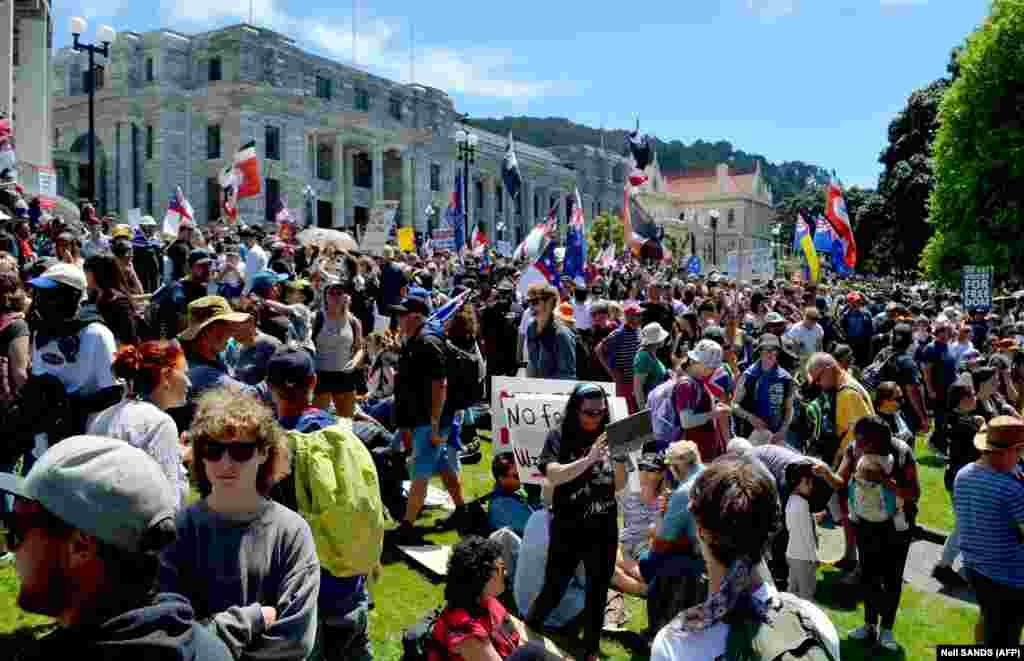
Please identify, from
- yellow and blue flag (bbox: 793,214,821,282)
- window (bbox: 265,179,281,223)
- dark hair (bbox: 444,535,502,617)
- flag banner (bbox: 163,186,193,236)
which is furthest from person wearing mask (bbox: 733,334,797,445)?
window (bbox: 265,179,281,223)

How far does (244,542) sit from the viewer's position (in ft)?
9.42

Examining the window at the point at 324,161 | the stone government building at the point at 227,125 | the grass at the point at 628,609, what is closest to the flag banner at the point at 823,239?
the grass at the point at 628,609

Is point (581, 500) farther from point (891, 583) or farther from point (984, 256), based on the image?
point (984, 256)

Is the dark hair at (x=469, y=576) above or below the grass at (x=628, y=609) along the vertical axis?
above

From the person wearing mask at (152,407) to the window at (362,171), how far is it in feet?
224

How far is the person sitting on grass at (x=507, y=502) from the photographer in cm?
688

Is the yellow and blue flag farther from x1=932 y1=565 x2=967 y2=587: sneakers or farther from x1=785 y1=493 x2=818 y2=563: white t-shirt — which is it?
x1=785 y1=493 x2=818 y2=563: white t-shirt

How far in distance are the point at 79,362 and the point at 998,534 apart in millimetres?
5194

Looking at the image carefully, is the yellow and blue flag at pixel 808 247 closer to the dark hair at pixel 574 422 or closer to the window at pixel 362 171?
the dark hair at pixel 574 422

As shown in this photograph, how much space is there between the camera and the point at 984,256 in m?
29.9

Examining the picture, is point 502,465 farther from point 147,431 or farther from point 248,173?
point 248,173

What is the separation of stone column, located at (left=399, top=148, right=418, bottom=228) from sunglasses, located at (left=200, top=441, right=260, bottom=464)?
6931 cm

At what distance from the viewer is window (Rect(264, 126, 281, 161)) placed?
6094 cm

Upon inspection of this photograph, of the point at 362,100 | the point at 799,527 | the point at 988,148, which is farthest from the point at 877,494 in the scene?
the point at 362,100
